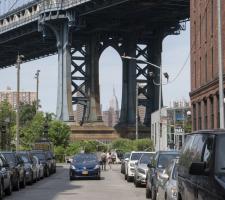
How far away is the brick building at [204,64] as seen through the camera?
49.2 m

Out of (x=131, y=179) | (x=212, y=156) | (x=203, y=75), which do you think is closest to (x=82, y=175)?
(x=131, y=179)

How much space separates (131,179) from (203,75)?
22.0 metres

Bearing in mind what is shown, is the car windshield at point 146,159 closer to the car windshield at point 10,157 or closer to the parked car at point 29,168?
the parked car at point 29,168

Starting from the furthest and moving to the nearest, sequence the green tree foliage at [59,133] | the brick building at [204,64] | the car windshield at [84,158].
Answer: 1. the green tree foliage at [59,133]
2. the brick building at [204,64]
3. the car windshield at [84,158]

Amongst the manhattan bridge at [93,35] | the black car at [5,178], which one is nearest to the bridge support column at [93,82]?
the manhattan bridge at [93,35]

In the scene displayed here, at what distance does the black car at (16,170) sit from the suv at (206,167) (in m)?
14.3

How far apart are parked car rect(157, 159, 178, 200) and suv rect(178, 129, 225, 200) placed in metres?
3.16

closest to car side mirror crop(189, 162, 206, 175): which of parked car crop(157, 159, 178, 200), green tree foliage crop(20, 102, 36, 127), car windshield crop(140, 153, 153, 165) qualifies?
parked car crop(157, 159, 178, 200)

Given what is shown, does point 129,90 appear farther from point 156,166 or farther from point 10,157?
point 156,166

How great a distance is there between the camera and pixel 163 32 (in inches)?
3716

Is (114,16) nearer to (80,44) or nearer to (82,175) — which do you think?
(80,44)

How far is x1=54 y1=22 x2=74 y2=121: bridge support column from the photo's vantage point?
83.5m

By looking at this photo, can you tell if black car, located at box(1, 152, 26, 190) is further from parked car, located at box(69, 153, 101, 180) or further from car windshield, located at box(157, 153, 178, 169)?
parked car, located at box(69, 153, 101, 180)

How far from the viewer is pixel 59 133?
7662 cm
